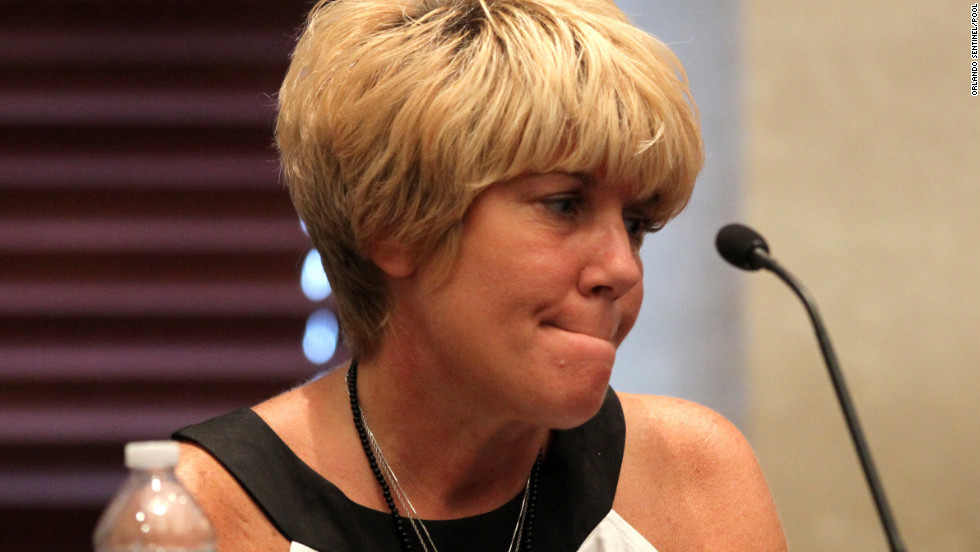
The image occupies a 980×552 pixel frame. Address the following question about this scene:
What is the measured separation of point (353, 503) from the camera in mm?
1424

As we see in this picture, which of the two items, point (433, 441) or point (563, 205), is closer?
point (563, 205)

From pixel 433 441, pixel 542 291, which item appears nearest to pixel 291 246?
pixel 433 441

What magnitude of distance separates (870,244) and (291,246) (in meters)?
1.45

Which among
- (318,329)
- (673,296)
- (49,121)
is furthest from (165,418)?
(673,296)

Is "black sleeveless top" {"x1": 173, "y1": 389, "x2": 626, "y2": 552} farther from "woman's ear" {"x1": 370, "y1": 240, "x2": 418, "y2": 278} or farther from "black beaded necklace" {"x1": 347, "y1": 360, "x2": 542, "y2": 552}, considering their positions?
"woman's ear" {"x1": 370, "y1": 240, "x2": 418, "y2": 278}

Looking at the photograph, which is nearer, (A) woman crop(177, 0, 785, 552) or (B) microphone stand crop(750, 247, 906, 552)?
(B) microphone stand crop(750, 247, 906, 552)

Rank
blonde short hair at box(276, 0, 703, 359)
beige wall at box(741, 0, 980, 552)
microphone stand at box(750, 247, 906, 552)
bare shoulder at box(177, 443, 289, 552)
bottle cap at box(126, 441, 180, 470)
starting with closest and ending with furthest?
bottle cap at box(126, 441, 180, 470), microphone stand at box(750, 247, 906, 552), blonde short hair at box(276, 0, 703, 359), bare shoulder at box(177, 443, 289, 552), beige wall at box(741, 0, 980, 552)

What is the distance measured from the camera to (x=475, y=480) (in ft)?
4.87

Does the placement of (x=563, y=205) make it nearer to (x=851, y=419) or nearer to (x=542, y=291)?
(x=542, y=291)

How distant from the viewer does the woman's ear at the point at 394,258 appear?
52.9 inches

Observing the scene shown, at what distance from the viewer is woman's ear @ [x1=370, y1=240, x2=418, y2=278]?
134 cm

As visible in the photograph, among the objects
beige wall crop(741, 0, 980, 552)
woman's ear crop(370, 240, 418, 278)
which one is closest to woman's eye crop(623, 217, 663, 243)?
woman's ear crop(370, 240, 418, 278)

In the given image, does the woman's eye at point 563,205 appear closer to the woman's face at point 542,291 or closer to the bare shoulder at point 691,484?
the woman's face at point 542,291

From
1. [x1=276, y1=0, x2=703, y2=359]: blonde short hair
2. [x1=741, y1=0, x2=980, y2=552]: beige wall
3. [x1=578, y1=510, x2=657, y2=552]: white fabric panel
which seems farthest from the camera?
[x1=741, y1=0, x2=980, y2=552]: beige wall
